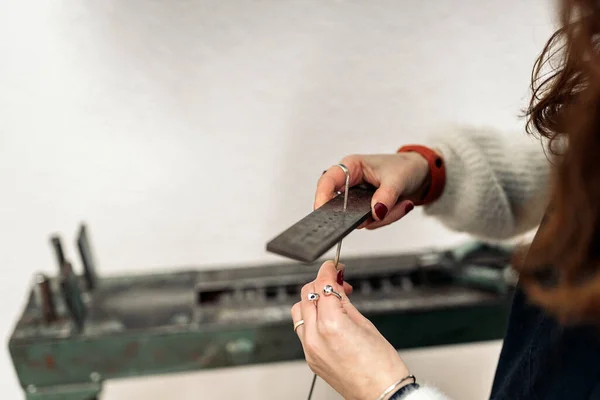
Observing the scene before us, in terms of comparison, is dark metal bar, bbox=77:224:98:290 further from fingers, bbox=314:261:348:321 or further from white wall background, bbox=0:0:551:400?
fingers, bbox=314:261:348:321

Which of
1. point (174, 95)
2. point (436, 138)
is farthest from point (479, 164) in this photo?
point (174, 95)

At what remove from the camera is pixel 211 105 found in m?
0.73

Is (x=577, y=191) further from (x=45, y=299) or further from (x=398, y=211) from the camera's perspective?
(x=45, y=299)

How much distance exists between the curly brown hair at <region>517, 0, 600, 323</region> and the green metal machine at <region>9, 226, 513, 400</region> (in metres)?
0.28

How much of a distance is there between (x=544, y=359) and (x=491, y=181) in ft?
0.88

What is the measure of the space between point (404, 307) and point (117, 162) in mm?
445

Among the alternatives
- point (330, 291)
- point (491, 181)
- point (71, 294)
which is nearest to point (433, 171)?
point (491, 181)

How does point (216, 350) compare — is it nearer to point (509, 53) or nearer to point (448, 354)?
point (448, 354)

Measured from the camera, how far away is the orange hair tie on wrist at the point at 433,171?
621 millimetres

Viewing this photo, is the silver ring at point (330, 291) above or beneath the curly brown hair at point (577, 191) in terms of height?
beneath

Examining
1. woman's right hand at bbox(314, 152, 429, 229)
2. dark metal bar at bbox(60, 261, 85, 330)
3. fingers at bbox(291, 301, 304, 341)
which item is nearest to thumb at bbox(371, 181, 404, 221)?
woman's right hand at bbox(314, 152, 429, 229)

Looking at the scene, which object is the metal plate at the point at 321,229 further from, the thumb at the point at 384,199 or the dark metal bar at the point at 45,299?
the dark metal bar at the point at 45,299

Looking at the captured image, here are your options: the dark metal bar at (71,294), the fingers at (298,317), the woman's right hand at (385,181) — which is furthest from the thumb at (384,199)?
the dark metal bar at (71,294)

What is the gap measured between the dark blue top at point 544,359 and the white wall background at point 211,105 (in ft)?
1.18
